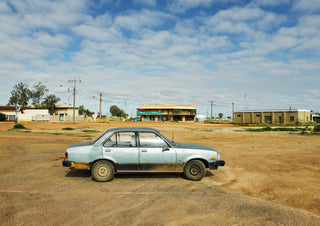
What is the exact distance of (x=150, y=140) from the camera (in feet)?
20.6

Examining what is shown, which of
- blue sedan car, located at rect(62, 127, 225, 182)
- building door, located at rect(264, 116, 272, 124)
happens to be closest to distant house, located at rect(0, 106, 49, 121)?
blue sedan car, located at rect(62, 127, 225, 182)

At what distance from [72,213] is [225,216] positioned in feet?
9.43

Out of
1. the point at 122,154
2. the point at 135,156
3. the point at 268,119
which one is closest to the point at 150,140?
the point at 135,156

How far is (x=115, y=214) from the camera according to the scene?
4000mm

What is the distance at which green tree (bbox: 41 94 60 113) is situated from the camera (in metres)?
69.0

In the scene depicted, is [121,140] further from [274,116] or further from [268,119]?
[268,119]

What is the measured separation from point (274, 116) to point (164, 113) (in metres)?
35.5

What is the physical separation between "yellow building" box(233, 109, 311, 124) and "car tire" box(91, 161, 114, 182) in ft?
221

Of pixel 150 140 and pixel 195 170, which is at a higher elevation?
pixel 150 140

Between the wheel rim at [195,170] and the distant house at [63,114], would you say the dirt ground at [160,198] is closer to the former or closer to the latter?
the wheel rim at [195,170]

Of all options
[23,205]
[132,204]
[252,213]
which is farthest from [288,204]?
[23,205]

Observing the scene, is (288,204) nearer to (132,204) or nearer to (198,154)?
(198,154)

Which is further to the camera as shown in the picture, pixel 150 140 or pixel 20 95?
pixel 20 95

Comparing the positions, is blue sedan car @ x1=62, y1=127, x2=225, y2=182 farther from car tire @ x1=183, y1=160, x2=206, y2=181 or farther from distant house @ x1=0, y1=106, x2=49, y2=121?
distant house @ x1=0, y1=106, x2=49, y2=121
